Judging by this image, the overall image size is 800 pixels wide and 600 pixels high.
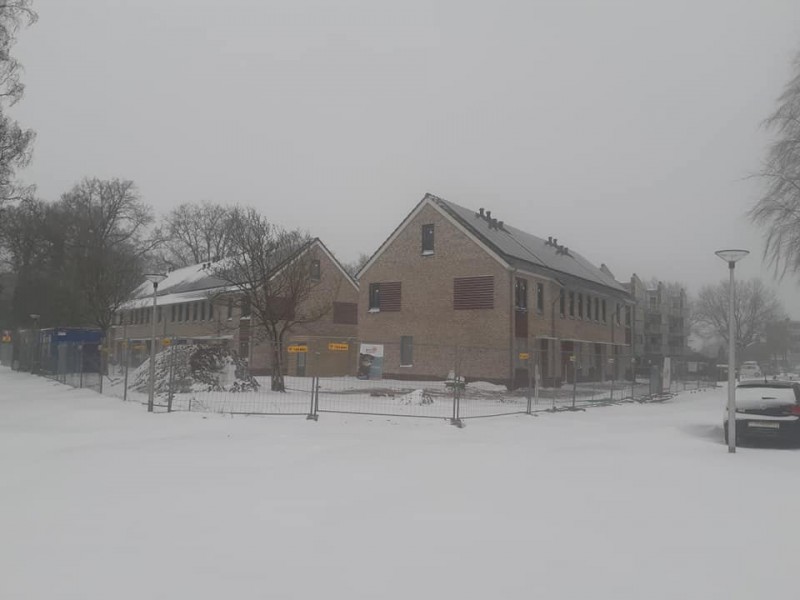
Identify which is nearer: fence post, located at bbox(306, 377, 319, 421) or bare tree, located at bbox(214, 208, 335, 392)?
fence post, located at bbox(306, 377, 319, 421)

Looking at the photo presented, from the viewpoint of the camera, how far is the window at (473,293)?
32781 mm

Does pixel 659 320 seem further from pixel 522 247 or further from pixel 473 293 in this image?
pixel 473 293

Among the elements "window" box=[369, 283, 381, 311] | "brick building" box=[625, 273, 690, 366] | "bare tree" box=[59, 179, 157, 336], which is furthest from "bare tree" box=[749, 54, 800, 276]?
"brick building" box=[625, 273, 690, 366]

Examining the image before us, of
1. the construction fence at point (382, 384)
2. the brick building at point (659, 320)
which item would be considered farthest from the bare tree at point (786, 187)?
the brick building at point (659, 320)

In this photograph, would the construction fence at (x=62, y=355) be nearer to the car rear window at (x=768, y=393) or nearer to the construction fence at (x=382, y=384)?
the construction fence at (x=382, y=384)

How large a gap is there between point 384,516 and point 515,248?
30137mm

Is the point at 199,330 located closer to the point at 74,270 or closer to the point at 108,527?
the point at 74,270

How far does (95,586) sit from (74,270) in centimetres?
4476

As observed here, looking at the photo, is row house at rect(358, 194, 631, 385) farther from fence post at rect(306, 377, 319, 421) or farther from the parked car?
the parked car

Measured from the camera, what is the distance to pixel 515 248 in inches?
1422

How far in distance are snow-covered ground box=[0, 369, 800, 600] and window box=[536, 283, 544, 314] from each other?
21548 millimetres

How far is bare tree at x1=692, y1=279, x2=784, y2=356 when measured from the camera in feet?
279

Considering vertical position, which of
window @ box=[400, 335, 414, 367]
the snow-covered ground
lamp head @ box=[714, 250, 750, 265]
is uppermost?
lamp head @ box=[714, 250, 750, 265]

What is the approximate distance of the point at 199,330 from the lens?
48938 mm
